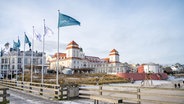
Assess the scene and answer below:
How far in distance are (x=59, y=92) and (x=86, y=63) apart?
12080 cm

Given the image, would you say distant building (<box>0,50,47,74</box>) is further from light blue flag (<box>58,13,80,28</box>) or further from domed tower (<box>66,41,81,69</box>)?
light blue flag (<box>58,13,80,28</box>)

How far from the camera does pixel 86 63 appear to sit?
13562cm

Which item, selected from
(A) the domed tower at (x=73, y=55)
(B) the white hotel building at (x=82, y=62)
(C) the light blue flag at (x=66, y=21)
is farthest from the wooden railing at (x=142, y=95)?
(A) the domed tower at (x=73, y=55)

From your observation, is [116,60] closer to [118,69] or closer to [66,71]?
[118,69]

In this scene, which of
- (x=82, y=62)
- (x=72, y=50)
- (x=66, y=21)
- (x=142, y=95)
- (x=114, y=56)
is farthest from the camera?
(x=114, y=56)

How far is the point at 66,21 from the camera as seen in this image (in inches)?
647

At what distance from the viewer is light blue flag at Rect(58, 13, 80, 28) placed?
16188mm

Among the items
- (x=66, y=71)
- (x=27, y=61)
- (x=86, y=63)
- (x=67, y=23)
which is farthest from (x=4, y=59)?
(x=67, y=23)

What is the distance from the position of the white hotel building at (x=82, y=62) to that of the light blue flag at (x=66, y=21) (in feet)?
303

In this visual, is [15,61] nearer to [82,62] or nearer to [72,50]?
[72,50]

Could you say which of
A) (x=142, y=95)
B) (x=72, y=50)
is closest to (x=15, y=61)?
(x=72, y=50)

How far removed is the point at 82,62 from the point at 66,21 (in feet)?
372

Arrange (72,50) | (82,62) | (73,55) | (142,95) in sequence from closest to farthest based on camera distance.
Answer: (142,95), (72,50), (73,55), (82,62)

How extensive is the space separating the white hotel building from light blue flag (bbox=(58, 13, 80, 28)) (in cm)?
9242
